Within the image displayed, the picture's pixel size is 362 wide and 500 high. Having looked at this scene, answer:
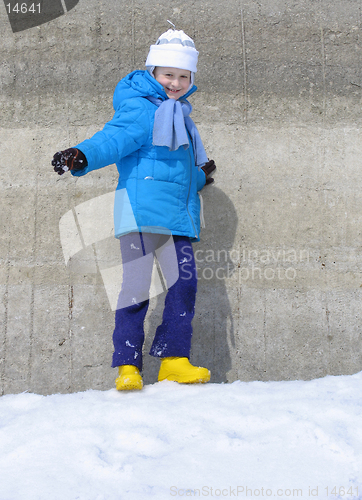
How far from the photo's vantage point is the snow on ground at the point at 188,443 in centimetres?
147

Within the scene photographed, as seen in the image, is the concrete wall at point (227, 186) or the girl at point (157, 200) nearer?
the girl at point (157, 200)

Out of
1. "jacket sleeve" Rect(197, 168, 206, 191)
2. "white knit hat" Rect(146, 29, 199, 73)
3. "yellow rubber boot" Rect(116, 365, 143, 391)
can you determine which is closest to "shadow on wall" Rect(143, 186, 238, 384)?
"jacket sleeve" Rect(197, 168, 206, 191)

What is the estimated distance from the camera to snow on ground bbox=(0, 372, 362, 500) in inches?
58.0

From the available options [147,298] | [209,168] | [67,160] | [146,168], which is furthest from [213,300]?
[67,160]

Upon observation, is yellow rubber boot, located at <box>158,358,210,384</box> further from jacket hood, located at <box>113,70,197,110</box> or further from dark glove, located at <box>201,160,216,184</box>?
jacket hood, located at <box>113,70,197,110</box>

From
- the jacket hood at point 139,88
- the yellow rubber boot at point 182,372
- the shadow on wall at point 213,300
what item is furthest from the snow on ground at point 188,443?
the jacket hood at point 139,88

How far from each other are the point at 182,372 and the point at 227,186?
1367 mm

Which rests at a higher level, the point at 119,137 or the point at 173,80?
the point at 173,80

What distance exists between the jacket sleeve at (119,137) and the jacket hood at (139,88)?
50 mm

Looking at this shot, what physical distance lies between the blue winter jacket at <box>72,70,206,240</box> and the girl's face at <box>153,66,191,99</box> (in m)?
0.06

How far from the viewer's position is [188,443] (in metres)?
1.73

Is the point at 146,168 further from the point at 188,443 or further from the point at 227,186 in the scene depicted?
the point at 188,443

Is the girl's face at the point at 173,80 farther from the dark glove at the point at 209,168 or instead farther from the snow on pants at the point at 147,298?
the snow on pants at the point at 147,298

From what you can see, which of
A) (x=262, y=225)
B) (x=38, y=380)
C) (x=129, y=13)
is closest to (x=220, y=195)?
(x=262, y=225)
